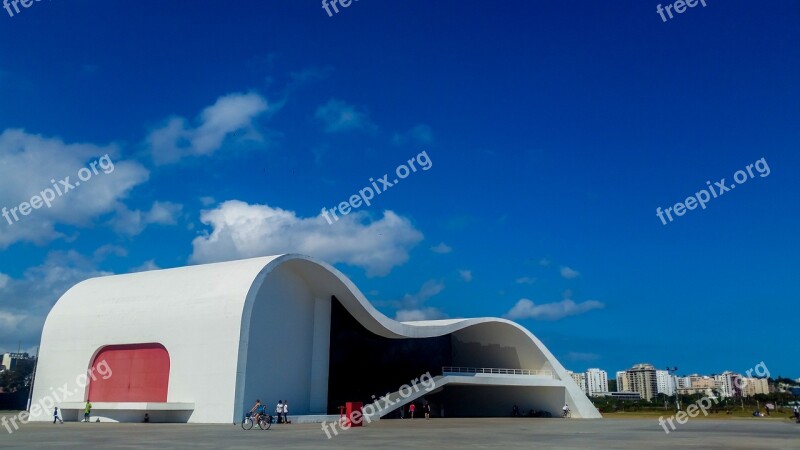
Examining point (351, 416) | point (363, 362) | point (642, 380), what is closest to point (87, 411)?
point (351, 416)

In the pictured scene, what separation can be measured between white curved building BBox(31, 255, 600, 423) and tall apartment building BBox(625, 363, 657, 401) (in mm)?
91216

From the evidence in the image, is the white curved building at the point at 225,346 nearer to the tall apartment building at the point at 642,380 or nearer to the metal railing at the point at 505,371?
the metal railing at the point at 505,371

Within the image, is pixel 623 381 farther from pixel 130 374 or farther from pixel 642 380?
pixel 130 374

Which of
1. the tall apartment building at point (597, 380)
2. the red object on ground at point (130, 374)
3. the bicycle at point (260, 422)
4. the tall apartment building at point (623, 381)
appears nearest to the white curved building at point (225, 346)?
the red object on ground at point (130, 374)

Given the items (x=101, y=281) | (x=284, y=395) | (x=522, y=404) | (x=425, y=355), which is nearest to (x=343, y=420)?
(x=284, y=395)

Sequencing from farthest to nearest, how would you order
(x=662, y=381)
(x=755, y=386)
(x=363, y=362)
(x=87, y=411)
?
(x=662, y=381)
(x=755, y=386)
(x=363, y=362)
(x=87, y=411)

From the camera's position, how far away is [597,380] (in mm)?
144000

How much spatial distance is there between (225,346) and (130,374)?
5.78 metres

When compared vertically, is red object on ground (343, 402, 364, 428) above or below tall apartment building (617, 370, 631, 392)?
below

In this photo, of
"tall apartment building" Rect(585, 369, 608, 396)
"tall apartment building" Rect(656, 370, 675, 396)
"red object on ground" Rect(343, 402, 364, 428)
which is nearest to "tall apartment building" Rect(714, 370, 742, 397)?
"tall apartment building" Rect(656, 370, 675, 396)

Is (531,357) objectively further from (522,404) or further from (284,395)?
(284,395)

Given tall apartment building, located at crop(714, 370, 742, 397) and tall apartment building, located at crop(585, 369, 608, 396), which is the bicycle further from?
tall apartment building, located at crop(585, 369, 608, 396)

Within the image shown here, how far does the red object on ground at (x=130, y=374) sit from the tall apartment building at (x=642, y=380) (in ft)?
341

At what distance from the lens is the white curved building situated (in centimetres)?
2631
